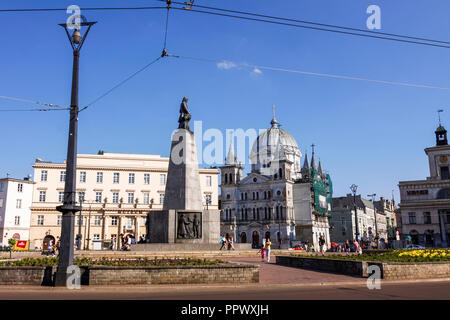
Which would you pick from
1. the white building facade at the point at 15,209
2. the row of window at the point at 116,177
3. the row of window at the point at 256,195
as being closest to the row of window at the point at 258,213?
the row of window at the point at 256,195

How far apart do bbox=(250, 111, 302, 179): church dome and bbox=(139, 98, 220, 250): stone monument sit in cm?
6594

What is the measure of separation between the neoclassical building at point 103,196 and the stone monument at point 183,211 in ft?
109

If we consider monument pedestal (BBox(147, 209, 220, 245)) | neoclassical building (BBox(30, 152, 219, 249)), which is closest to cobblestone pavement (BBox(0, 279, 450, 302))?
monument pedestal (BBox(147, 209, 220, 245))

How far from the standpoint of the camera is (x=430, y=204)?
70.1 metres

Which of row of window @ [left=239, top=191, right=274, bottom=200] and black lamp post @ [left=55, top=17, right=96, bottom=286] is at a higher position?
row of window @ [left=239, top=191, right=274, bottom=200]

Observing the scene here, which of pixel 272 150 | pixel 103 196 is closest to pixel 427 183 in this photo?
pixel 272 150

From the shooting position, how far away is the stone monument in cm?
2659

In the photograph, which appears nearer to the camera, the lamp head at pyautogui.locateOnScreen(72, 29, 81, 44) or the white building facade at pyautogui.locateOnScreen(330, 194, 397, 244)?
the lamp head at pyautogui.locateOnScreen(72, 29, 81, 44)

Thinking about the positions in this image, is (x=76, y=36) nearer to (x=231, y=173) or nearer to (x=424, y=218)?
(x=424, y=218)

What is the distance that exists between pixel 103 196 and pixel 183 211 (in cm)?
4154

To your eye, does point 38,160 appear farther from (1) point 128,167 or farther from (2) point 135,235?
(2) point 135,235

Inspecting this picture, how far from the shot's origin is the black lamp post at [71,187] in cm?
1270

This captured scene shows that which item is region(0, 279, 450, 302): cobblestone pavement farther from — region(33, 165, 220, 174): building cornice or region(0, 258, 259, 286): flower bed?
region(33, 165, 220, 174): building cornice
